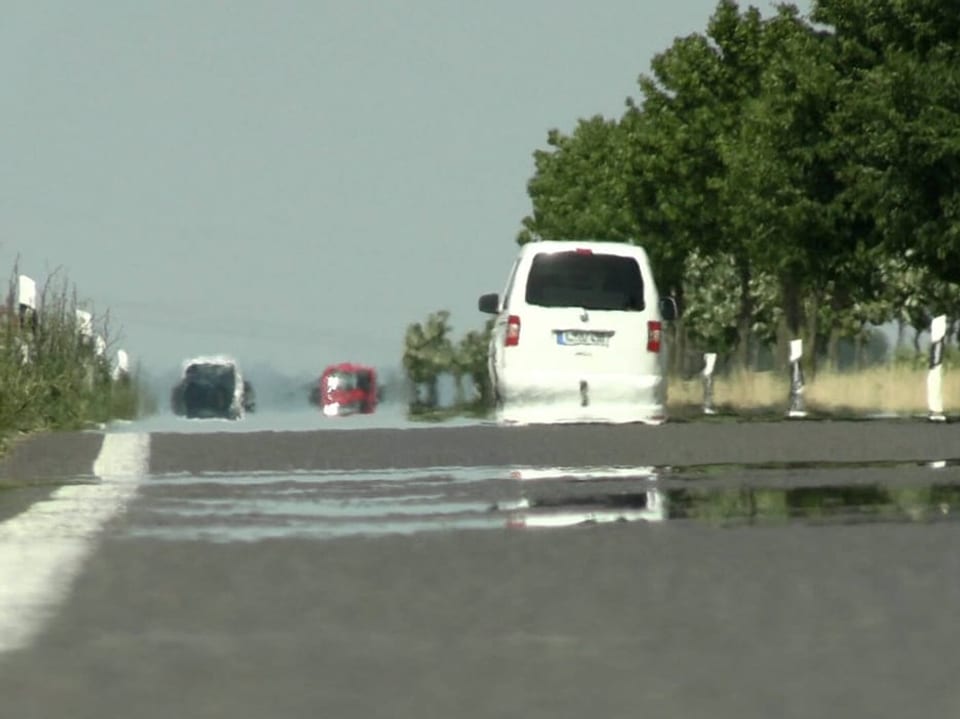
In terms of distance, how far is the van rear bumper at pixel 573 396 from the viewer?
30.6 meters

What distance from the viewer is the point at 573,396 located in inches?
1205

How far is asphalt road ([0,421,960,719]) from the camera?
8.89 meters

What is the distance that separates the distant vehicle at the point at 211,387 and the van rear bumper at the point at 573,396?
51949mm

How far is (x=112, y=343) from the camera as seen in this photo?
36594 millimetres

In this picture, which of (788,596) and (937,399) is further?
(937,399)

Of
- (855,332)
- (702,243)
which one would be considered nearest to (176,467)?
(702,243)

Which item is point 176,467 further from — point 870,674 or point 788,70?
point 788,70

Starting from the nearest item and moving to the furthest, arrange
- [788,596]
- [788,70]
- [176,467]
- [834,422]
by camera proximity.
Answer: [788,596], [176,467], [834,422], [788,70]

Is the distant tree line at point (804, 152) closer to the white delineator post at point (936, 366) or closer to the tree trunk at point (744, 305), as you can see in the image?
the tree trunk at point (744, 305)

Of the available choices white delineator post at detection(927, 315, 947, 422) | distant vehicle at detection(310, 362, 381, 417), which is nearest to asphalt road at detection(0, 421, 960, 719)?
white delineator post at detection(927, 315, 947, 422)

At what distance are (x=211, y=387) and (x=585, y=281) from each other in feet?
174

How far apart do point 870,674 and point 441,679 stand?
1.44 meters

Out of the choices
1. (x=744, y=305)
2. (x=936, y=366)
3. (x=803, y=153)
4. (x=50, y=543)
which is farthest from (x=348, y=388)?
(x=50, y=543)

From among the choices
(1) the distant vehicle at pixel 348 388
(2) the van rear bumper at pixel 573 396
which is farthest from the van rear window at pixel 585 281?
(1) the distant vehicle at pixel 348 388
